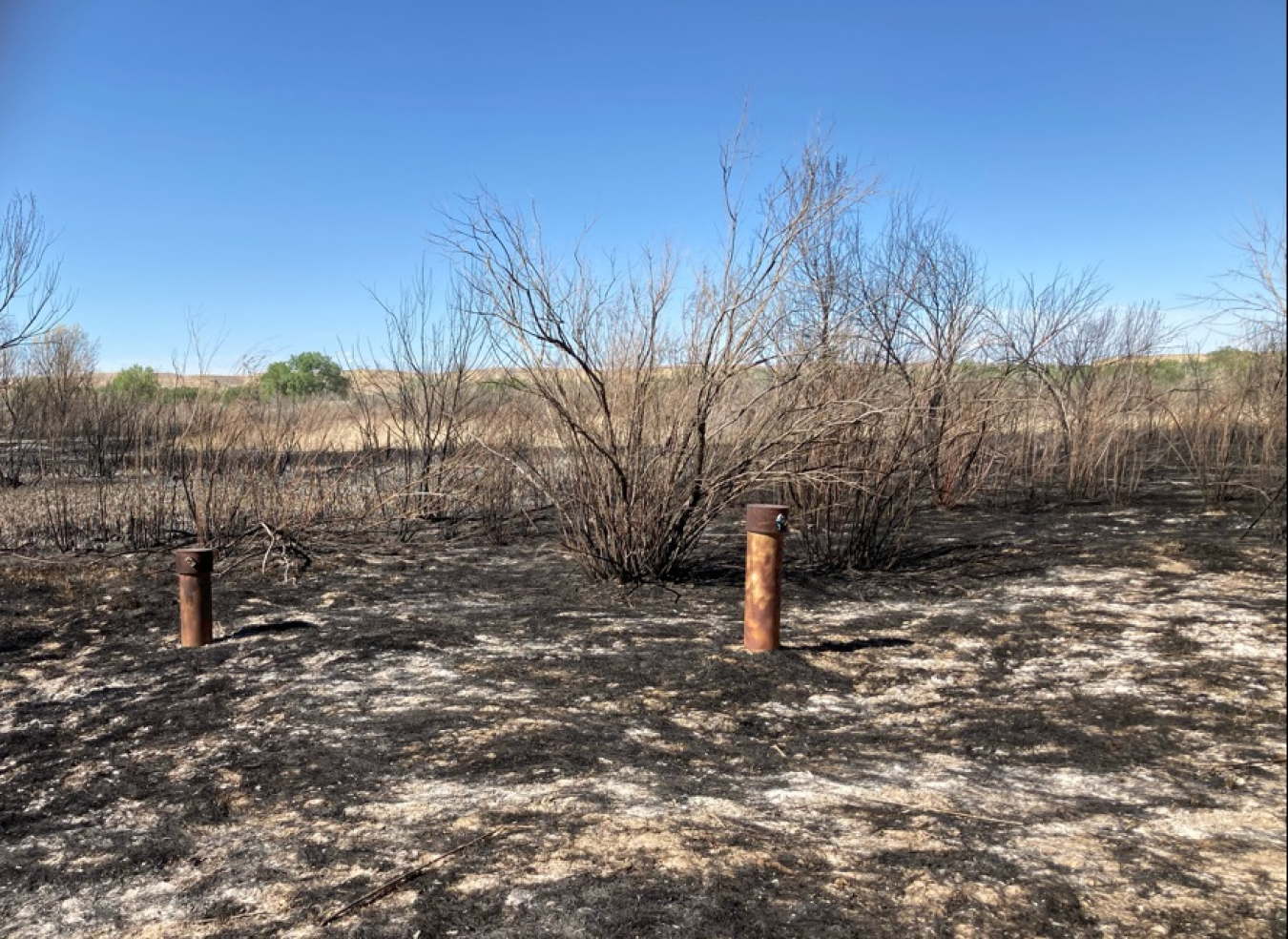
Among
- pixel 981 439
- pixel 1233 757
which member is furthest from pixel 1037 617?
pixel 981 439

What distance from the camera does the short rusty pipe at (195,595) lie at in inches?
215

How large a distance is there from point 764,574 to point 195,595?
3.19m

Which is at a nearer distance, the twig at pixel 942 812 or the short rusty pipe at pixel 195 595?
the twig at pixel 942 812

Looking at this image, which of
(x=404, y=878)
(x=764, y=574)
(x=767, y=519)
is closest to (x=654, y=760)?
(x=404, y=878)

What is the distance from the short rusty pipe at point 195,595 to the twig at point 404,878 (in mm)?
3214

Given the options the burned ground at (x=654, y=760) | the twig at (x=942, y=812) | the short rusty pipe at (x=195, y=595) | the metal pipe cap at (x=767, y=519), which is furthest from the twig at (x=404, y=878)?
the short rusty pipe at (x=195, y=595)

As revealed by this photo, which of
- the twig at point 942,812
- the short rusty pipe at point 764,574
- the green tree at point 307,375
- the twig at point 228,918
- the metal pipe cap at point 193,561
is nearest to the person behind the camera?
the twig at point 228,918

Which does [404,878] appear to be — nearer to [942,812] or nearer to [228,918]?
[228,918]

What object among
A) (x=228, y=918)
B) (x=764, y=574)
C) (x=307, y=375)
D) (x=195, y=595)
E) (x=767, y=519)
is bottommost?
(x=228, y=918)

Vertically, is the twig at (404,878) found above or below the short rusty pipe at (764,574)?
below

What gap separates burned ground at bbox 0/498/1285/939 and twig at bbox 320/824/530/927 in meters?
0.03

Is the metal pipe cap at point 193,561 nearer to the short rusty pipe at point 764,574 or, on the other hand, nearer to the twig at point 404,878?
the short rusty pipe at point 764,574

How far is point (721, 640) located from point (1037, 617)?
1956 millimetres

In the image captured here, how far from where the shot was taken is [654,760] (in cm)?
374
